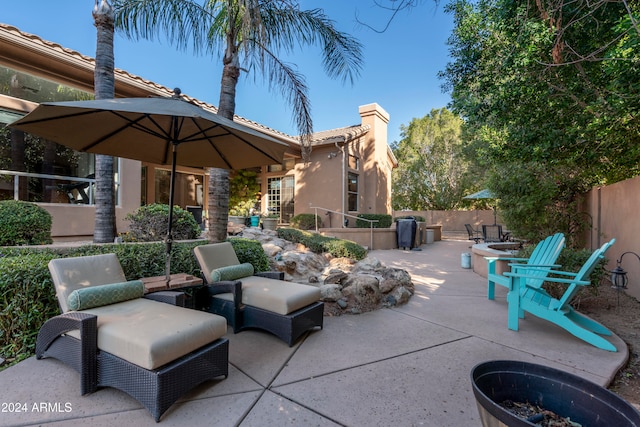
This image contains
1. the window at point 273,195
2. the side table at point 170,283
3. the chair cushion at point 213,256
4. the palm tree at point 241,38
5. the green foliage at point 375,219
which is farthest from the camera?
the window at point 273,195

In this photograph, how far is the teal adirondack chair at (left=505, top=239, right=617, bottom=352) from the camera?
3.43m

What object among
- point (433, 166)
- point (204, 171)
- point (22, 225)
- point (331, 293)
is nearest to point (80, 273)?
point (22, 225)

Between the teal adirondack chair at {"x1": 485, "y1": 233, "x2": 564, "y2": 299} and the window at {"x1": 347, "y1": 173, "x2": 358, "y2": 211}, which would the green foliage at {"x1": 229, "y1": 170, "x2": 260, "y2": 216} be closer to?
the window at {"x1": 347, "y1": 173, "x2": 358, "y2": 211}

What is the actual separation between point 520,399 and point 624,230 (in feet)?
19.4

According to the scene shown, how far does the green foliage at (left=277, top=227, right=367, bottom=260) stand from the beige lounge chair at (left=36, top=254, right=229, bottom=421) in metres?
5.91

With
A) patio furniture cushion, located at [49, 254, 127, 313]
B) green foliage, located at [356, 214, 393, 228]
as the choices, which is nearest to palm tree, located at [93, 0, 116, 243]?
patio furniture cushion, located at [49, 254, 127, 313]

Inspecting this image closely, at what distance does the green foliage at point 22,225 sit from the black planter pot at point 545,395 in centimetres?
595

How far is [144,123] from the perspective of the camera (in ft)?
12.5

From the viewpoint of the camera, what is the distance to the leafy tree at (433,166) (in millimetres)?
21875

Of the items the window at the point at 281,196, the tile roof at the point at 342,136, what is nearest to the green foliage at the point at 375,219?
the window at the point at 281,196

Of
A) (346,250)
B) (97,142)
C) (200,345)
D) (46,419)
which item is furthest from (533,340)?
(97,142)

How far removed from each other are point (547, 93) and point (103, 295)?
23.6 feet

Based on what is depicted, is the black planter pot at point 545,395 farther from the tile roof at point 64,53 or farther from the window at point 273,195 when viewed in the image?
the window at point 273,195

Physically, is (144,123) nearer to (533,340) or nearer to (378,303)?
(378,303)
